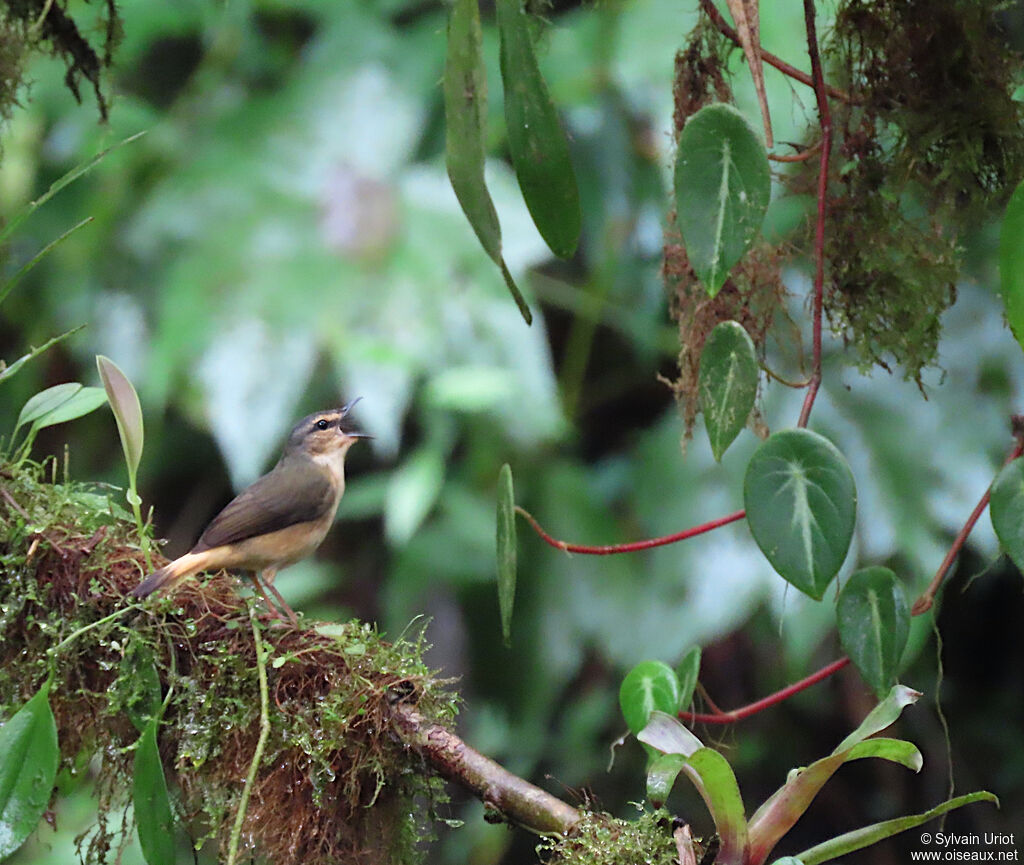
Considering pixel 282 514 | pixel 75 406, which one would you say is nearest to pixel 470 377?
pixel 282 514

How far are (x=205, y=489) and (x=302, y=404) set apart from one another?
0.51 metres

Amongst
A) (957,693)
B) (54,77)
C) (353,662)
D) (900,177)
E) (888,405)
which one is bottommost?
(957,693)

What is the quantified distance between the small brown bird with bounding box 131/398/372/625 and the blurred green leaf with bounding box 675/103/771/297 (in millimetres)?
975

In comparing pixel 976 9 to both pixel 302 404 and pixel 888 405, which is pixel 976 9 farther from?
pixel 302 404

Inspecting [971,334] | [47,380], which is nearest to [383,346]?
[47,380]

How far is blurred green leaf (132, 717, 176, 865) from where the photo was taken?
3.97ft

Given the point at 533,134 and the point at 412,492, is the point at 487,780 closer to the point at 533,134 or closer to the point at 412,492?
the point at 533,134

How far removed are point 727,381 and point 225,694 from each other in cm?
76

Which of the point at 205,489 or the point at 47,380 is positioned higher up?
the point at 47,380

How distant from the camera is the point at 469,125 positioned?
3.59 ft

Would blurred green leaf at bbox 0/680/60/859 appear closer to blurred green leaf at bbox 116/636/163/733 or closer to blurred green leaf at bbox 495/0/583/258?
blurred green leaf at bbox 116/636/163/733

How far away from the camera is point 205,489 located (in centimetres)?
347

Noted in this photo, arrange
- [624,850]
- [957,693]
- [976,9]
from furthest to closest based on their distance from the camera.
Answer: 1. [957,693]
2. [976,9]
3. [624,850]

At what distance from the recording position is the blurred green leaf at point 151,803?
47.6 inches
